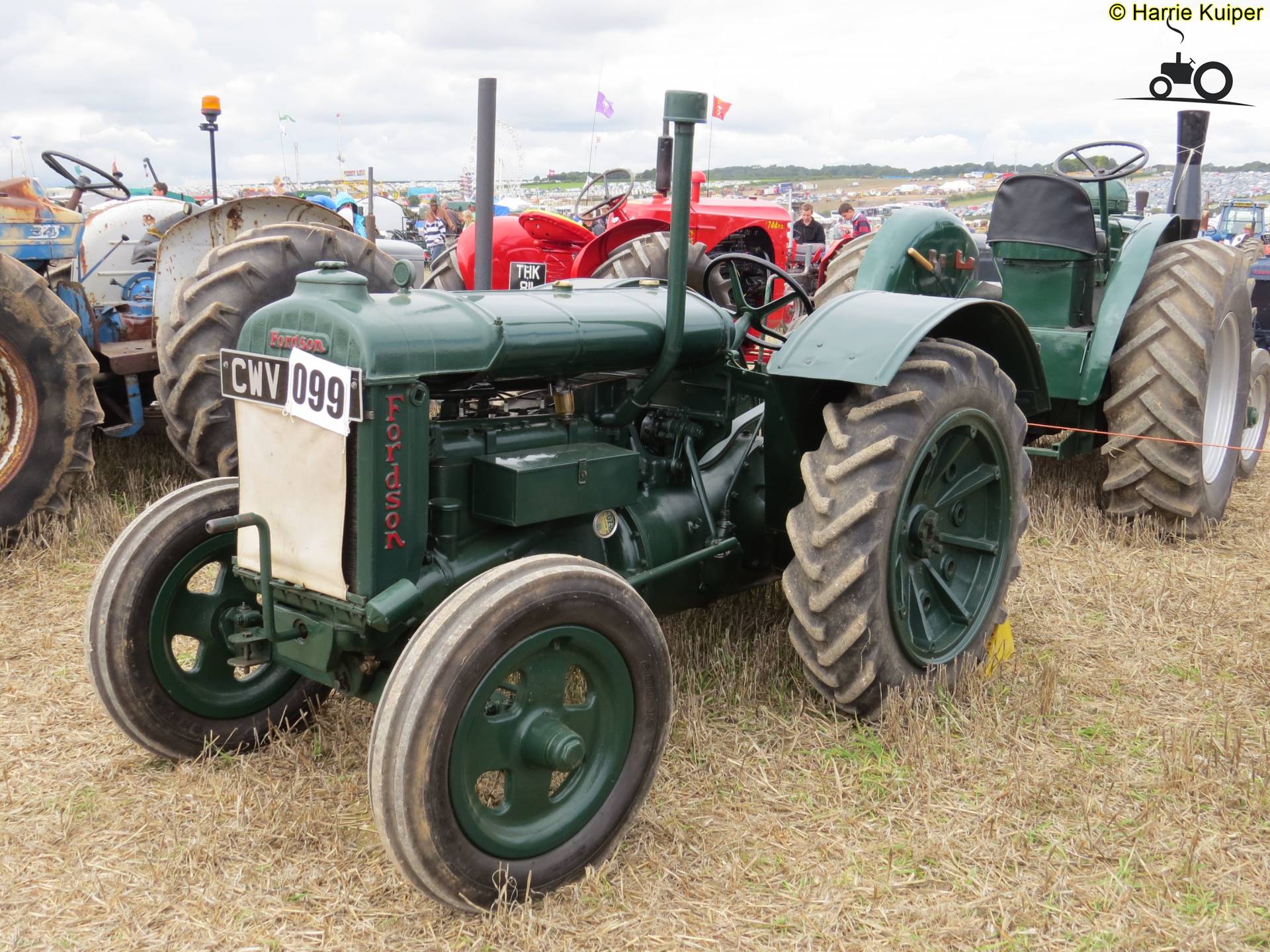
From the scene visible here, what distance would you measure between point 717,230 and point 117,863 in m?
6.96

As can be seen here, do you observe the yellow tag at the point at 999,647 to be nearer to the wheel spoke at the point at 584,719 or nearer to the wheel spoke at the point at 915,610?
the wheel spoke at the point at 915,610

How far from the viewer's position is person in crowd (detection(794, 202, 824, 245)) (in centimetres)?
1351

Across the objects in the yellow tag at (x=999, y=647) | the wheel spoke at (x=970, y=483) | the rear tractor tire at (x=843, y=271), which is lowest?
the yellow tag at (x=999, y=647)

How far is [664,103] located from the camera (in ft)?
9.31

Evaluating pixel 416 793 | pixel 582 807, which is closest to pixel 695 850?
pixel 582 807

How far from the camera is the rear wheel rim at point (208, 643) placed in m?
2.97

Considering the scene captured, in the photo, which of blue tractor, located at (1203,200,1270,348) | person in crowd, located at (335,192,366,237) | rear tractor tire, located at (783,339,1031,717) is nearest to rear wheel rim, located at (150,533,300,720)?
rear tractor tire, located at (783,339,1031,717)

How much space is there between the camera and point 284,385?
2.57m

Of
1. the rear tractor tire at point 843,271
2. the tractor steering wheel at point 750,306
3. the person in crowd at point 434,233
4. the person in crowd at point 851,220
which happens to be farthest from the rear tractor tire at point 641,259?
the person in crowd at point 434,233

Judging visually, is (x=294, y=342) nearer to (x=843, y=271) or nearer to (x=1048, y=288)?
(x=843, y=271)

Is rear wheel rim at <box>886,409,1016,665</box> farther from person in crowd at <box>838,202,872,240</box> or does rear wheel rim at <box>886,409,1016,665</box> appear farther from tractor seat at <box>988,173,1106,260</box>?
person in crowd at <box>838,202,872,240</box>

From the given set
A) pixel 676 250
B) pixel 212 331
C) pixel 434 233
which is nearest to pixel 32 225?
pixel 212 331

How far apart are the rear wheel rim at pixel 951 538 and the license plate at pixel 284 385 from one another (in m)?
1.52

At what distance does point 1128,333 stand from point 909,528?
254cm
